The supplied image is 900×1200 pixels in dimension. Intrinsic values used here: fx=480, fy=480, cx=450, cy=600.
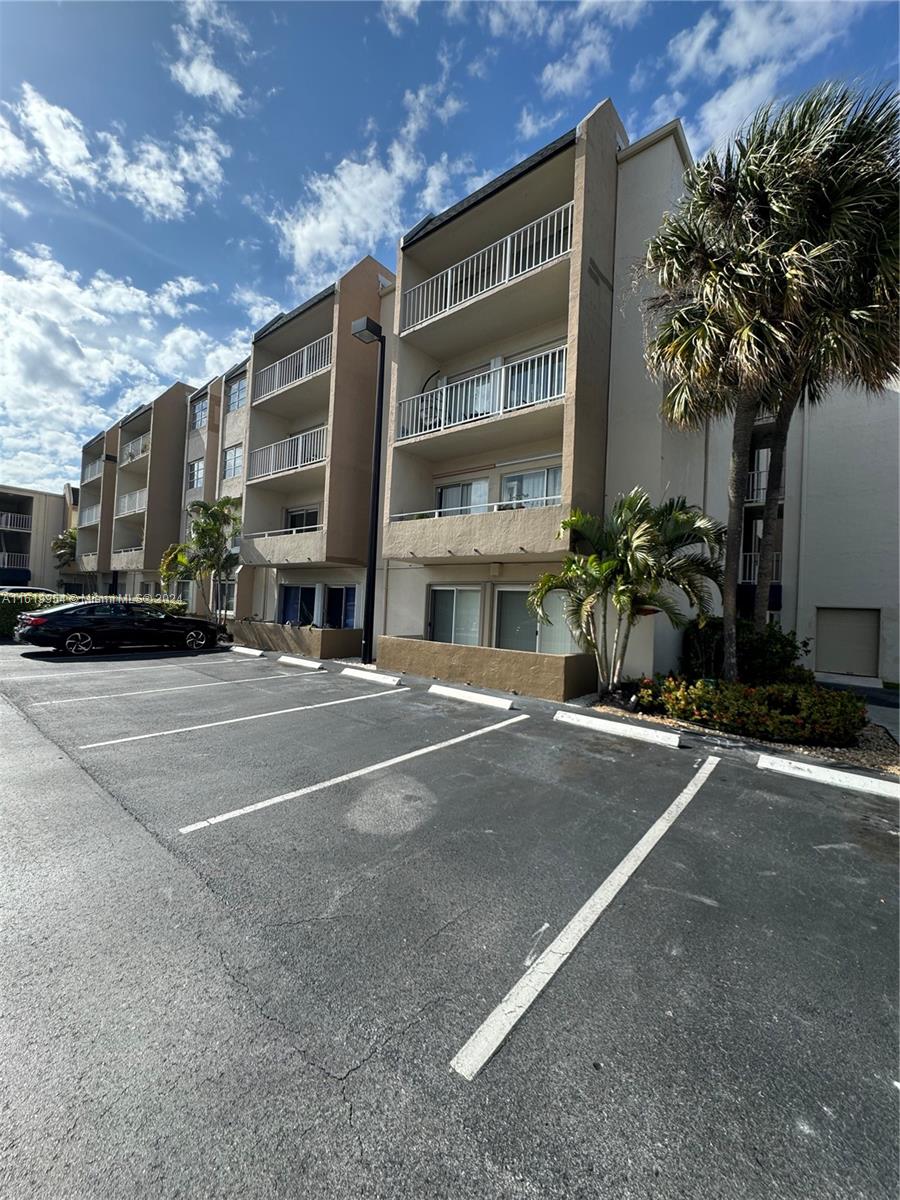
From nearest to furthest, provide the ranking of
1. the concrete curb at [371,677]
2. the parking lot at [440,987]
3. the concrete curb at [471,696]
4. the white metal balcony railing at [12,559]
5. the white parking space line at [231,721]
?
the parking lot at [440,987]
the white parking space line at [231,721]
the concrete curb at [471,696]
the concrete curb at [371,677]
the white metal balcony railing at [12,559]

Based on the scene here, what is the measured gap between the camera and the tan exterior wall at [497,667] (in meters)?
9.39

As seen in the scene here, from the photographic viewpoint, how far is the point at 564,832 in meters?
4.26

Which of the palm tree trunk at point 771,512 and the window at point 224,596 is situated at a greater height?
the palm tree trunk at point 771,512

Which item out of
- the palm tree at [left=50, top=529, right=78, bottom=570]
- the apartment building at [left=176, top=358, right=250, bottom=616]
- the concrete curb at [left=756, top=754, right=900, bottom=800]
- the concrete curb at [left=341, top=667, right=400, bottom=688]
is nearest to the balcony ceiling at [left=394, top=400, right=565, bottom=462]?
the concrete curb at [left=341, top=667, right=400, bottom=688]

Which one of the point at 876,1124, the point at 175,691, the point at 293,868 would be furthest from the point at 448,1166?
the point at 175,691

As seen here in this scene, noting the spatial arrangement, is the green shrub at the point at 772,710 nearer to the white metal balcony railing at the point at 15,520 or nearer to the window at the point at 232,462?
the window at the point at 232,462

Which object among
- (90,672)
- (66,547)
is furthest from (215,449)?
(66,547)

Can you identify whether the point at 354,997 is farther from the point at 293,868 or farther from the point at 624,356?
the point at 624,356

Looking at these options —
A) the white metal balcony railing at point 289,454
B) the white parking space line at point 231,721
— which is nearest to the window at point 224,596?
the white metal balcony railing at point 289,454

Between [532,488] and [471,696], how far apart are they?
18.3 ft

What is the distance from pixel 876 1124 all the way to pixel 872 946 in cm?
136

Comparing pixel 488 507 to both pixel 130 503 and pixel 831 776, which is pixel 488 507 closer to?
pixel 831 776

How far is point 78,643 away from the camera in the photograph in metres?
14.1

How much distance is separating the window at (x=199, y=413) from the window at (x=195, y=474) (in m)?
1.79
